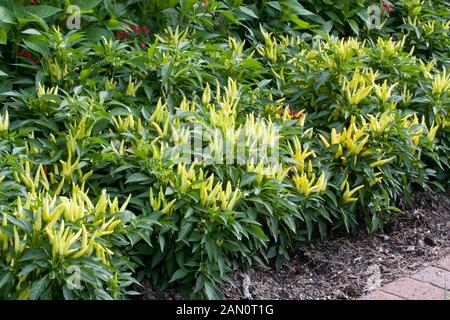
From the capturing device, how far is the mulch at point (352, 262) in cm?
416

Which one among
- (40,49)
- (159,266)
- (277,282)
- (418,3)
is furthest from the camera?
(418,3)

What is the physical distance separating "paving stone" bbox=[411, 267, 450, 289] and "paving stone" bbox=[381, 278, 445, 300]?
4 centimetres

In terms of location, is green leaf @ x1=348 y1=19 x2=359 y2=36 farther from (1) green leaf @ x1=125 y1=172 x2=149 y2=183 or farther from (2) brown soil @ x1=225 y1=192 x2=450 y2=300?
(1) green leaf @ x1=125 y1=172 x2=149 y2=183

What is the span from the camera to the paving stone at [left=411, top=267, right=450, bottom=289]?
424 cm

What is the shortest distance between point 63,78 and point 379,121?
185 centimetres

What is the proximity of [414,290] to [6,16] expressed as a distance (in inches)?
107

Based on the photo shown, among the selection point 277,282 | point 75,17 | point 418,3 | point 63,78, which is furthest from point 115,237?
point 418,3

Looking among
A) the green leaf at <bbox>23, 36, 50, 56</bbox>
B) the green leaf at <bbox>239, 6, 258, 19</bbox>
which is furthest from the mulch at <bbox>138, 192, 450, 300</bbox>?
the green leaf at <bbox>239, 6, 258, 19</bbox>

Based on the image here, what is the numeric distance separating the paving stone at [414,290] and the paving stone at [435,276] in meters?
0.04

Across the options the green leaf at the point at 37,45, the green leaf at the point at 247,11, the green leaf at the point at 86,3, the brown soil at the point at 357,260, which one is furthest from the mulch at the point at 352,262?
the green leaf at the point at 86,3

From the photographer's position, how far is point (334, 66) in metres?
5.09

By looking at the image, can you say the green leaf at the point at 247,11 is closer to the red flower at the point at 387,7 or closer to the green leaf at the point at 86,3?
the green leaf at the point at 86,3
